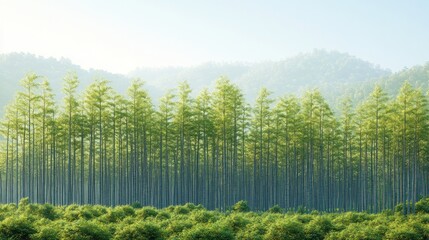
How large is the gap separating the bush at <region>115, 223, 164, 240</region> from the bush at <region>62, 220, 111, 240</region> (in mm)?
583

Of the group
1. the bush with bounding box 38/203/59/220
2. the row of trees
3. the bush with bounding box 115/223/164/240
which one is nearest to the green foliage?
the bush with bounding box 115/223/164/240

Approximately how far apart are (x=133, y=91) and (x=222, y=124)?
9.73m

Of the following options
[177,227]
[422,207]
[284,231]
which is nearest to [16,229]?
[177,227]

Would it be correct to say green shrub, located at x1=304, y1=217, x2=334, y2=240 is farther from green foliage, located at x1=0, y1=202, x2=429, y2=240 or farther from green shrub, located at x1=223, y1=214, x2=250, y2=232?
green shrub, located at x1=223, y1=214, x2=250, y2=232

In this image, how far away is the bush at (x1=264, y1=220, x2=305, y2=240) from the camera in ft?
67.2

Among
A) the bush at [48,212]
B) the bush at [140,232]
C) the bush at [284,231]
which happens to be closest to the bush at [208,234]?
the bush at [140,232]

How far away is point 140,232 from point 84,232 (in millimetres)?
2140

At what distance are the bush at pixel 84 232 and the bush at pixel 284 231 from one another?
708 centimetres

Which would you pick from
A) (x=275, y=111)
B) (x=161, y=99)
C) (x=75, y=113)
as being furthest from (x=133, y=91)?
(x=275, y=111)

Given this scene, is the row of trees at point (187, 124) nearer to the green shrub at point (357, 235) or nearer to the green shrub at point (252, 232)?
the green shrub at point (252, 232)

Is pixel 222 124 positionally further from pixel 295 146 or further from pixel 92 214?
pixel 92 214

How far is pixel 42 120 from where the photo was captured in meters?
45.6

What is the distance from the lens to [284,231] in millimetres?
20641

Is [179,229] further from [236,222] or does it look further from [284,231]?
[284,231]
